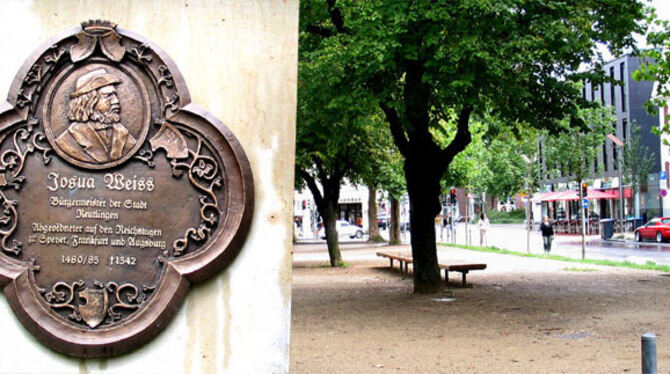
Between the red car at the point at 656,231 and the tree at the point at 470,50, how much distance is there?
2610 centimetres

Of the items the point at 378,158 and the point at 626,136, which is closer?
the point at 378,158

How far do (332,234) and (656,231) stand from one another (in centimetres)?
2107

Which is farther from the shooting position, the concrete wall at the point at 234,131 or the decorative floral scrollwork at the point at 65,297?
the concrete wall at the point at 234,131

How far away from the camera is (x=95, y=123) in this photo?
5.28 m

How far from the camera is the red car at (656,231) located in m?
38.0

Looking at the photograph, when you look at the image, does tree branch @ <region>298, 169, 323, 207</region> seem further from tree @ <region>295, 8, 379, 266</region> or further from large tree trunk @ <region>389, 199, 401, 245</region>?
large tree trunk @ <region>389, 199, 401, 245</region>

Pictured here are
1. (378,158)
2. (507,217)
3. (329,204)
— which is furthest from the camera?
(507,217)

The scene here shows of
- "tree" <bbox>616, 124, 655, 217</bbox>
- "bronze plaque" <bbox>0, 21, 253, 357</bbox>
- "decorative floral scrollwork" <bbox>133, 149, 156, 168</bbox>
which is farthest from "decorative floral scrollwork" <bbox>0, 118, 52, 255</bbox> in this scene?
"tree" <bbox>616, 124, 655, 217</bbox>

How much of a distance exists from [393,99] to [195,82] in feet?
24.9

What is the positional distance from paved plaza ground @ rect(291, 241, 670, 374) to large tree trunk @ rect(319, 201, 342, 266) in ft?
19.2

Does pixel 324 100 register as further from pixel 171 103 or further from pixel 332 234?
pixel 332 234

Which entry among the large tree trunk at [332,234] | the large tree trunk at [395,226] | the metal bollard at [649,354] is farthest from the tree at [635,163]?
the metal bollard at [649,354]

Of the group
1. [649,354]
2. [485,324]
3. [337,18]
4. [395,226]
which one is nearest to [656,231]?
[395,226]

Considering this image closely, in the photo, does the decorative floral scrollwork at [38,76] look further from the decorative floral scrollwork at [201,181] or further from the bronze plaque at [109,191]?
the decorative floral scrollwork at [201,181]
